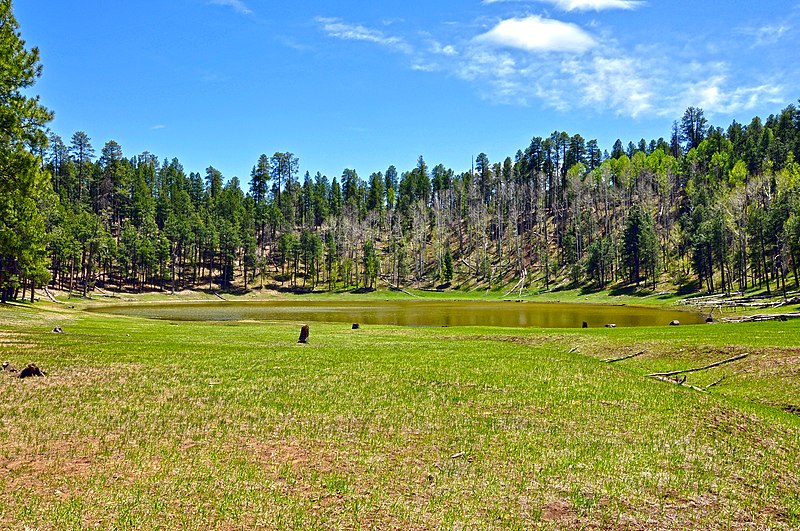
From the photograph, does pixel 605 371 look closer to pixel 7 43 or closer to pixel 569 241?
pixel 7 43

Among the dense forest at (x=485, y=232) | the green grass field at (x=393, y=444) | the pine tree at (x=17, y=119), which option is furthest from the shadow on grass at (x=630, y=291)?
the pine tree at (x=17, y=119)

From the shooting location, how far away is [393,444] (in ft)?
44.4

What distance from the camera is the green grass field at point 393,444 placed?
9.84 m

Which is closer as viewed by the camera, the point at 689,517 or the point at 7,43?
the point at 689,517

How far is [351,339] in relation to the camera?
38.9 metres

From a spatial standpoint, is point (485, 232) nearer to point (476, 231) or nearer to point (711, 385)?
point (476, 231)

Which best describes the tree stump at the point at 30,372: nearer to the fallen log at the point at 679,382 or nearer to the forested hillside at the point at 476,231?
the fallen log at the point at 679,382

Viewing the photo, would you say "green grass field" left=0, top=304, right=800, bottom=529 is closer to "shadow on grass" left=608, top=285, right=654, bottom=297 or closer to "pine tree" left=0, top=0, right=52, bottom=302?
"pine tree" left=0, top=0, right=52, bottom=302

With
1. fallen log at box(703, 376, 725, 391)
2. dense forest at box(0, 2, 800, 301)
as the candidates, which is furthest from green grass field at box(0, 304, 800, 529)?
dense forest at box(0, 2, 800, 301)

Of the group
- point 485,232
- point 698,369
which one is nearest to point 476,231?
point 485,232

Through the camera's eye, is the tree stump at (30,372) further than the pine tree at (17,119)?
No

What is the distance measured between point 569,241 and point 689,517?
145779mm

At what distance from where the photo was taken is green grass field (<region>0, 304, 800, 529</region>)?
984 cm

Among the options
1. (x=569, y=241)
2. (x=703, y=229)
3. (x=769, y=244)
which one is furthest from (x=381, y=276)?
(x=769, y=244)
